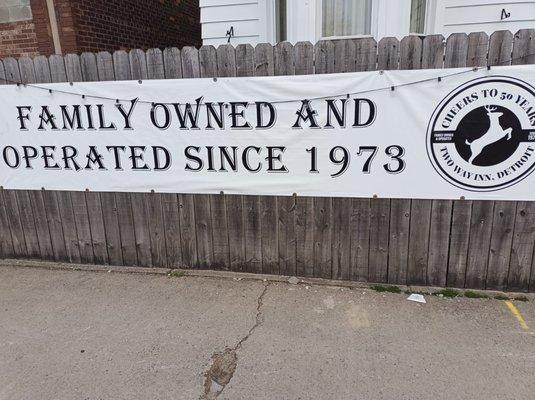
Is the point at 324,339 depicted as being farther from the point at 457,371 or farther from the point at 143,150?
the point at 143,150

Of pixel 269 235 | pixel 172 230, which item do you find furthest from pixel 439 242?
pixel 172 230

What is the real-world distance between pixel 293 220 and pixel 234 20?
2841 millimetres

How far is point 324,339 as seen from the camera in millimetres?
3045

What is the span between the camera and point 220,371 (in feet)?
9.01

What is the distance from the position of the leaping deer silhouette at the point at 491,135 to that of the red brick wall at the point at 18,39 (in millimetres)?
5965

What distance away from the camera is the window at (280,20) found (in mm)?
5074

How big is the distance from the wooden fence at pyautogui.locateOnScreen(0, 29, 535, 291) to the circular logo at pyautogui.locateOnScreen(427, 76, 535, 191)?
0.20m

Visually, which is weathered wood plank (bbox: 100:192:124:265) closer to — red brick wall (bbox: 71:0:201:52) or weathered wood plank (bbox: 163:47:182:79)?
weathered wood plank (bbox: 163:47:182:79)

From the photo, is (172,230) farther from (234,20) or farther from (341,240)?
(234,20)

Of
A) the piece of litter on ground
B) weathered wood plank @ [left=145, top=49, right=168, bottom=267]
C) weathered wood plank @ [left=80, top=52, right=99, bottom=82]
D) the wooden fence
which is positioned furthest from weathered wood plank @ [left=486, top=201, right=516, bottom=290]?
weathered wood plank @ [left=80, top=52, right=99, bottom=82]

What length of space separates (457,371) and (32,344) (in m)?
3.08

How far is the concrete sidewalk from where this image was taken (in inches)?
102

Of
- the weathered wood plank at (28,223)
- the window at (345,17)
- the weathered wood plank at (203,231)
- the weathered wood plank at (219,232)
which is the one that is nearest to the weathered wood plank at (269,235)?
the weathered wood plank at (219,232)

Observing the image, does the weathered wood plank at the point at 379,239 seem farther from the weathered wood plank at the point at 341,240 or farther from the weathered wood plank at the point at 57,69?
the weathered wood plank at the point at 57,69
